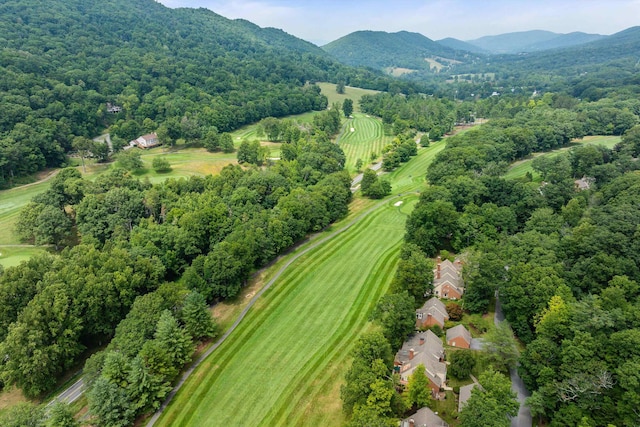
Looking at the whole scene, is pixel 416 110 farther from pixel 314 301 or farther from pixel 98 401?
pixel 98 401

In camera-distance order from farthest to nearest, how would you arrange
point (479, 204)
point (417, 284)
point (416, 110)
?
point (416, 110) → point (479, 204) → point (417, 284)

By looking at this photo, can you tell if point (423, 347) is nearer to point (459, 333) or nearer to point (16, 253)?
point (459, 333)

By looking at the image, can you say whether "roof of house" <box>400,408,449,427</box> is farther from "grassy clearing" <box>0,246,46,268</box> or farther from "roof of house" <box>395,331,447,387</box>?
"grassy clearing" <box>0,246,46,268</box>

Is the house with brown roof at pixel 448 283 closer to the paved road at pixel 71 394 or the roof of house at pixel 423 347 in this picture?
the roof of house at pixel 423 347

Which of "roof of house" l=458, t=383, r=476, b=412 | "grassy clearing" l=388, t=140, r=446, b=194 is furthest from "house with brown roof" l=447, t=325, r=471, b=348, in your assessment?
"grassy clearing" l=388, t=140, r=446, b=194

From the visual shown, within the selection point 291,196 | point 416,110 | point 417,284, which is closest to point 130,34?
point 416,110

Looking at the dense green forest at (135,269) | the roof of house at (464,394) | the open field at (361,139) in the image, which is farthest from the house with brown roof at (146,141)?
the roof of house at (464,394)
